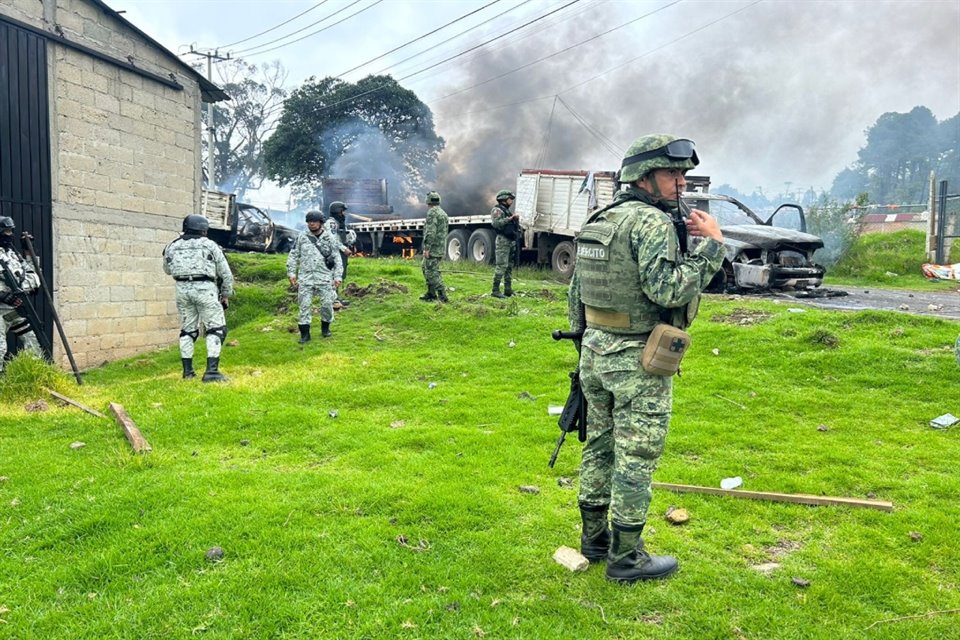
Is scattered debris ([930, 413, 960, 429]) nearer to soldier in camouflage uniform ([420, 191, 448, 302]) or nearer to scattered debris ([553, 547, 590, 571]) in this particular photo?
scattered debris ([553, 547, 590, 571])

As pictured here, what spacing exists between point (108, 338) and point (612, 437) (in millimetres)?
8183

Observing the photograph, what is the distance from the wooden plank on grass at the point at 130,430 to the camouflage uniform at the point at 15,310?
1.91 metres

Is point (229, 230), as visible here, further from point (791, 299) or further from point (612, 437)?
point (612, 437)

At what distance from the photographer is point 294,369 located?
7.47 metres

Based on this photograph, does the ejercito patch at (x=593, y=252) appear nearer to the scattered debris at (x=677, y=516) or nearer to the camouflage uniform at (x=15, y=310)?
the scattered debris at (x=677, y=516)

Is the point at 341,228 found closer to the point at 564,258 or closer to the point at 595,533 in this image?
the point at 564,258

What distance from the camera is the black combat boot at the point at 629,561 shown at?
2855 millimetres

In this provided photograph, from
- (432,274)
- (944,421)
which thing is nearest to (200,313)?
(432,274)

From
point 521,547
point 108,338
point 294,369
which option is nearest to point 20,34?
point 108,338

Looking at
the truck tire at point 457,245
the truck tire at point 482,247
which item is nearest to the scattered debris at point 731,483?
the truck tire at point 482,247

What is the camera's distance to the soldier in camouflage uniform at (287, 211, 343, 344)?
8.64 m

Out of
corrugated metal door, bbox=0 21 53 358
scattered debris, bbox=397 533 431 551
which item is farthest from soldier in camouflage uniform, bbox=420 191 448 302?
scattered debris, bbox=397 533 431 551

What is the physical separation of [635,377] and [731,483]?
169cm

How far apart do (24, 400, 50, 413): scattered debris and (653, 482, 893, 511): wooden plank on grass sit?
5317 mm
